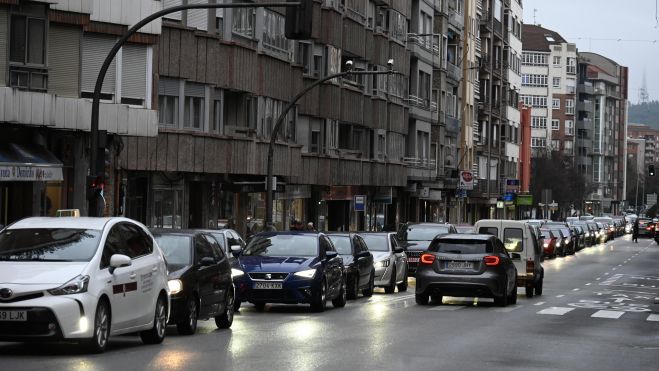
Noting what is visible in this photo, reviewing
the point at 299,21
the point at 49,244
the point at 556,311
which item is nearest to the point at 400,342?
the point at 49,244

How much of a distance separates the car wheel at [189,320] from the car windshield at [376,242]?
17.2 metres

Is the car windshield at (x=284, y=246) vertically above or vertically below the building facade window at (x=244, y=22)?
below

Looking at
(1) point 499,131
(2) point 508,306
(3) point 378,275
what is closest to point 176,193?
(3) point 378,275

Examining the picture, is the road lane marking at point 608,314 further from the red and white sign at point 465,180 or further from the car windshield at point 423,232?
the red and white sign at point 465,180

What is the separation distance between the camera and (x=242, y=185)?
48.4m

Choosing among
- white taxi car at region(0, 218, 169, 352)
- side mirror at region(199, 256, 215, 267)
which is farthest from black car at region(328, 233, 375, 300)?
white taxi car at region(0, 218, 169, 352)

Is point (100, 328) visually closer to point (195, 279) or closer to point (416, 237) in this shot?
point (195, 279)

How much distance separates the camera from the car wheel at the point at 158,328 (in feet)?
60.5

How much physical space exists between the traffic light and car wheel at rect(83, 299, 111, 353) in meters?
10.1

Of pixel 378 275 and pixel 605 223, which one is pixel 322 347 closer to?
pixel 378 275

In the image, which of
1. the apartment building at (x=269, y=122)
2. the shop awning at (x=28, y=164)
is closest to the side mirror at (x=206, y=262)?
the shop awning at (x=28, y=164)

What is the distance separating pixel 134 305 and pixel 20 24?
17.9 metres

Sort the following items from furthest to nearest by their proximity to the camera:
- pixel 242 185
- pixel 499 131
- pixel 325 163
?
pixel 499 131 → pixel 325 163 → pixel 242 185

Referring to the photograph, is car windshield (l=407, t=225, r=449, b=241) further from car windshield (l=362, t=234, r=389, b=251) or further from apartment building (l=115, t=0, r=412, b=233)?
car windshield (l=362, t=234, r=389, b=251)
